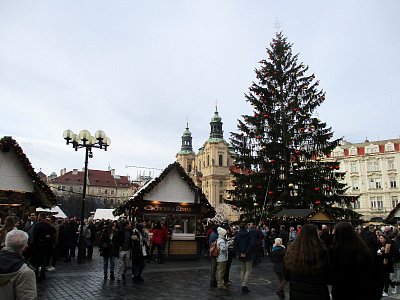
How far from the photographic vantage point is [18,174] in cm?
1487

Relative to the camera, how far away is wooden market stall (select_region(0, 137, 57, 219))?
14437 millimetres

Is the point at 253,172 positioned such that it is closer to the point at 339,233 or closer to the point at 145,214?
the point at 145,214

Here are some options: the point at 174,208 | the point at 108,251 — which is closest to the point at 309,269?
the point at 108,251

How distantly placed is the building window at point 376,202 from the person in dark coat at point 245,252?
53.1 meters

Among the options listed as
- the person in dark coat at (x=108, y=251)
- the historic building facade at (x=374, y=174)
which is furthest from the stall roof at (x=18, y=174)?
the historic building facade at (x=374, y=174)

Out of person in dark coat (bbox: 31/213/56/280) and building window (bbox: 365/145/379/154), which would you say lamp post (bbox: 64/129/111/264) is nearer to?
person in dark coat (bbox: 31/213/56/280)

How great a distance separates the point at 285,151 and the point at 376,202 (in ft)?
133

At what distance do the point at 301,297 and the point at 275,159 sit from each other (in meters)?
20.1

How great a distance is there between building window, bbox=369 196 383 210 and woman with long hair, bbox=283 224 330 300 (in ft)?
193

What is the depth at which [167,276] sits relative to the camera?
41.3 ft

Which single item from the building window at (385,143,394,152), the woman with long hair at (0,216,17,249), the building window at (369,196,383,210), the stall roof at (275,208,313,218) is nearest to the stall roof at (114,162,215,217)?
the stall roof at (275,208,313,218)

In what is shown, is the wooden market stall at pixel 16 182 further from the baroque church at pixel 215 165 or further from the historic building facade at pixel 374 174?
the baroque church at pixel 215 165

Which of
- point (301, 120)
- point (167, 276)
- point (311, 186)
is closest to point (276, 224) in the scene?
point (311, 186)

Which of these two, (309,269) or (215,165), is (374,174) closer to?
(215,165)
